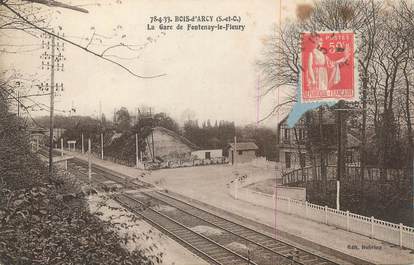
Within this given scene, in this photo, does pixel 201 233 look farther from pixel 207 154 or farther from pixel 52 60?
pixel 52 60

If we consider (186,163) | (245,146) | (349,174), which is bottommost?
(349,174)

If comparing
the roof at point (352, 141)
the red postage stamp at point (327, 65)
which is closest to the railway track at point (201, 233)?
the roof at point (352, 141)

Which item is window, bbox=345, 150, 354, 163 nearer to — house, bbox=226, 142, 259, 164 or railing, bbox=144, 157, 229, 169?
house, bbox=226, 142, 259, 164

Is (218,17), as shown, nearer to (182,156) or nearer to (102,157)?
(182,156)

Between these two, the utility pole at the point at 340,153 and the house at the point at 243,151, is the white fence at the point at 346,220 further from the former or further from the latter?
the house at the point at 243,151

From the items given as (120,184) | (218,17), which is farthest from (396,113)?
(120,184)

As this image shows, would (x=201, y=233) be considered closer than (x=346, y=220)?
Yes

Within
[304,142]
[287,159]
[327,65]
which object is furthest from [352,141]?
[327,65]
